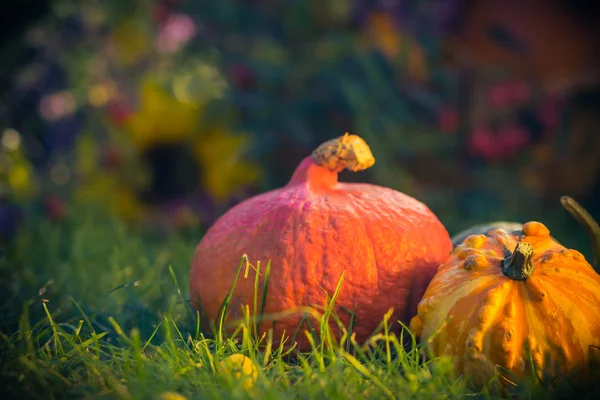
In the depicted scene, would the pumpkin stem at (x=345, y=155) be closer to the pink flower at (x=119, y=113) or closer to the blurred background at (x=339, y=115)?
the blurred background at (x=339, y=115)

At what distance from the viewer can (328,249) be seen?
1.49 metres

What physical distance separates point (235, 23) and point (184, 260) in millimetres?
1659

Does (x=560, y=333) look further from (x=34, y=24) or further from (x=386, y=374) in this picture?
(x=34, y=24)

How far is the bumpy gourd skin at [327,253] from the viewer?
1.48 metres

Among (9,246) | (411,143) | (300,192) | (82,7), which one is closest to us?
(300,192)

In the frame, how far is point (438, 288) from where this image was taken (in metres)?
1.41

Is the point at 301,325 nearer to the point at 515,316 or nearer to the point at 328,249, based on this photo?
the point at 328,249

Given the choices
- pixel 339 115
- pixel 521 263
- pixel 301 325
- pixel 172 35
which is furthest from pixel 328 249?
pixel 172 35

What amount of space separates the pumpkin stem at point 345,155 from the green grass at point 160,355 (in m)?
0.36

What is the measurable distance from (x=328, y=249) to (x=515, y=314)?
450mm

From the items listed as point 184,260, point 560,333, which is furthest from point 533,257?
point 184,260

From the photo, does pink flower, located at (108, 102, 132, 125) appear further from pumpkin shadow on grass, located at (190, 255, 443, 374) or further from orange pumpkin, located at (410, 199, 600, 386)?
orange pumpkin, located at (410, 199, 600, 386)

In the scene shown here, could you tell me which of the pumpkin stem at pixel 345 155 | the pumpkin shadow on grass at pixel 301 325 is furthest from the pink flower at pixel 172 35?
the pumpkin shadow on grass at pixel 301 325

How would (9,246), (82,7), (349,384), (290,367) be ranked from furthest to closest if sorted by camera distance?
(82,7)
(9,246)
(290,367)
(349,384)
